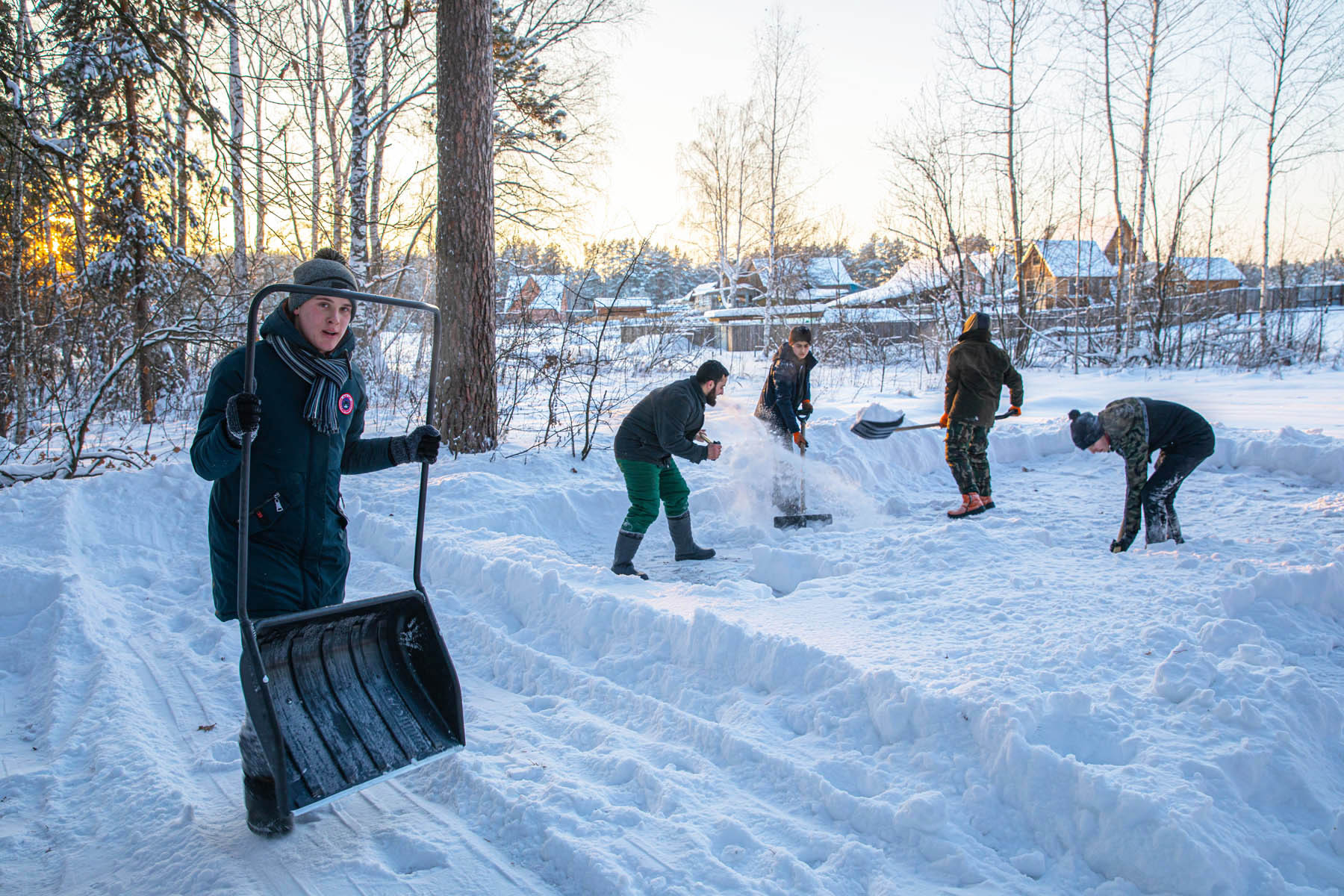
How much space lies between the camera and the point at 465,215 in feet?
25.5

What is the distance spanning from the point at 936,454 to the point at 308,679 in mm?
8122

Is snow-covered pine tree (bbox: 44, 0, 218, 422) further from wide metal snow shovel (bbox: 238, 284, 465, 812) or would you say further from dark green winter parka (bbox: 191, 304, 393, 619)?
wide metal snow shovel (bbox: 238, 284, 465, 812)

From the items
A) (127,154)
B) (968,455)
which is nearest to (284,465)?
(968,455)

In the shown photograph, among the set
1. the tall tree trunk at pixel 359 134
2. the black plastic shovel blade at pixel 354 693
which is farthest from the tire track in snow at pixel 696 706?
the tall tree trunk at pixel 359 134

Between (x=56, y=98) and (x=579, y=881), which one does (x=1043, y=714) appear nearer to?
(x=579, y=881)

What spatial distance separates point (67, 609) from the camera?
4.43m

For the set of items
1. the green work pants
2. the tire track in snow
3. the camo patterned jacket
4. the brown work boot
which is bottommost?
the tire track in snow

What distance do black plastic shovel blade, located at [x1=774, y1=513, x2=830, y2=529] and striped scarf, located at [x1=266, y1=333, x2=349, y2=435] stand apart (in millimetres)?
4845

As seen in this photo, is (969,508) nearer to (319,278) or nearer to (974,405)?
(974,405)

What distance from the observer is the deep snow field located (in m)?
2.44

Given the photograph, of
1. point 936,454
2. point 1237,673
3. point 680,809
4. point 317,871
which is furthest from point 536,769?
point 936,454

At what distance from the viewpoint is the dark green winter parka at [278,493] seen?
8.14 ft

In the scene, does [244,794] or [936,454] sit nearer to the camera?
[244,794]

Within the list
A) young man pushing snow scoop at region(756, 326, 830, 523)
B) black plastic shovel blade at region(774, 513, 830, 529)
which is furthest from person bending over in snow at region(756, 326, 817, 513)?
black plastic shovel blade at region(774, 513, 830, 529)
